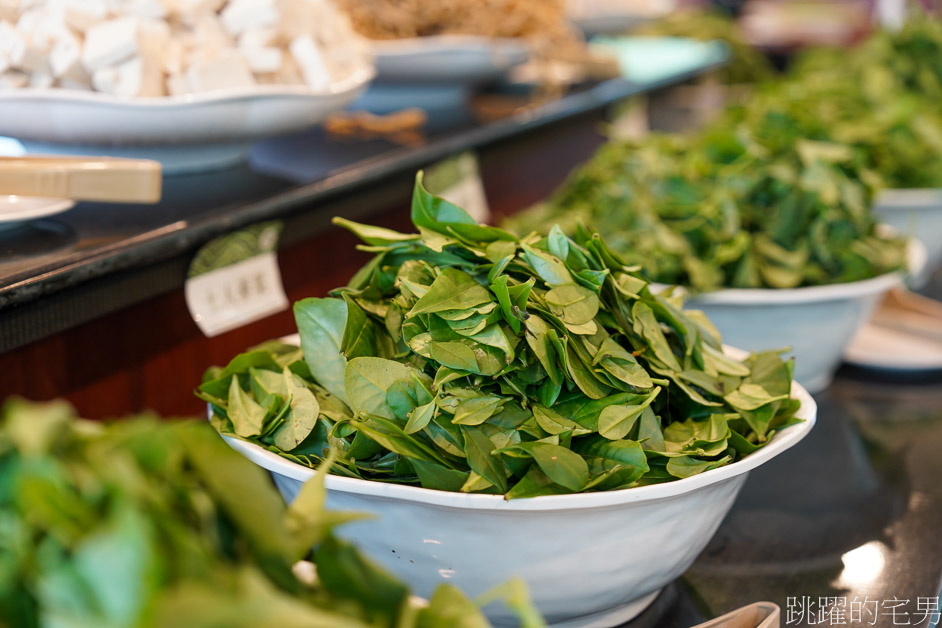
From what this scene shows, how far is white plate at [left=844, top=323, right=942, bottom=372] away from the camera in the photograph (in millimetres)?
1126

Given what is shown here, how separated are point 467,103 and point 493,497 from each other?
3.92ft

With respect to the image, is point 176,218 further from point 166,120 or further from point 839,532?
point 839,532

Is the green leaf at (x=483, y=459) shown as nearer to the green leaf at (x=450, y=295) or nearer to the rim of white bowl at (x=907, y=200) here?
the green leaf at (x=450, y=295)

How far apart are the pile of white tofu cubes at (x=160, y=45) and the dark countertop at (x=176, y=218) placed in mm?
108

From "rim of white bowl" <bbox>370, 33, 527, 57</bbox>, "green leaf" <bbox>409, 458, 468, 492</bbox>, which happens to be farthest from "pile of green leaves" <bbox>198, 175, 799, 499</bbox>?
"rim of white bowl" <bbox>370, 33, 527, 57</bbox>

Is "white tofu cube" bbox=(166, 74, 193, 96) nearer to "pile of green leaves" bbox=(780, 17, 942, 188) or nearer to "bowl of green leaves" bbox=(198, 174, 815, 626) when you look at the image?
"bowl of green leaves" bbox=(198, 174, 815, 626)

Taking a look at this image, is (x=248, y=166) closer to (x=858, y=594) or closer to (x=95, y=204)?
(x=95, y=204)

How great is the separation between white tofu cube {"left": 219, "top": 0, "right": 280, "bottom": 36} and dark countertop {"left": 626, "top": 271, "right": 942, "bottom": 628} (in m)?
0.69

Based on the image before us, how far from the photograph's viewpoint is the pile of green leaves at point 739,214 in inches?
38.4

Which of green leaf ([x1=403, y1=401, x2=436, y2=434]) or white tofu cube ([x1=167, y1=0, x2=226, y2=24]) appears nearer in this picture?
green leaf ([x1=403, y1=401, x2=436, y2=434])

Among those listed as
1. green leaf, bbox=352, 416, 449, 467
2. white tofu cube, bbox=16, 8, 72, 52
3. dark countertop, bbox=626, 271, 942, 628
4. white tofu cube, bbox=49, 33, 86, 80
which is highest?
white tofu cube, bbox=16, 8, 72, 52

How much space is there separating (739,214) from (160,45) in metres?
0.65

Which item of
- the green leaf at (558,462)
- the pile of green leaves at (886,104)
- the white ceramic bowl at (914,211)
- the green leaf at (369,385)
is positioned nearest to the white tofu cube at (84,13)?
the green leaf at (369,385)

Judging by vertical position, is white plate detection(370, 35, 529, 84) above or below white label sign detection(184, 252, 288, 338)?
above
